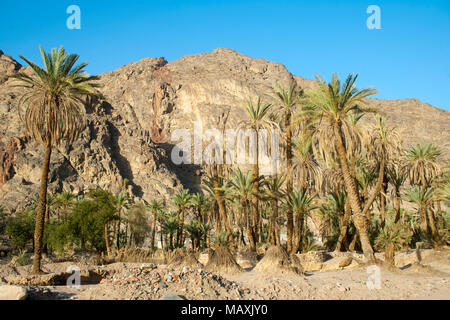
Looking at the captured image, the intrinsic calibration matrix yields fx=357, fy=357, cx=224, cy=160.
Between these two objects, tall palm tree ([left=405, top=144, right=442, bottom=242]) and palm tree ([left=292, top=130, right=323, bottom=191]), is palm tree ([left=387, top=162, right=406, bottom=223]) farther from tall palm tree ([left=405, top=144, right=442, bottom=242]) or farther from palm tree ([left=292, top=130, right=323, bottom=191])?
palm tree ([left=292, top=130, right=323, bottom=191])

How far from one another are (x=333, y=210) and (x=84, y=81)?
67.6ft

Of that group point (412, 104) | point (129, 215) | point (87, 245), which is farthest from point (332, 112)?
point (412, 104)

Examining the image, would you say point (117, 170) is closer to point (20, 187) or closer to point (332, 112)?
point (20, 187)

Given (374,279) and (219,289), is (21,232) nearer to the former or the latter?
(219,289)

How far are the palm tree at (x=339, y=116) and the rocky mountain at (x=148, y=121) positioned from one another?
37.3 meters

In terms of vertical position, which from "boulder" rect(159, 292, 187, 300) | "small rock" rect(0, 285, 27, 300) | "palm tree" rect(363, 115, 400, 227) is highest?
"palm tree" rect(363, 115, 400, 227)

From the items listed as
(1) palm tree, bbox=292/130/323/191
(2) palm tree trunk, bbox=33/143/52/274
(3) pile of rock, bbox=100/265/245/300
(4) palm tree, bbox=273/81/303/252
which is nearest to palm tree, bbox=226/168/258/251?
(4) palm tree, bbox=273/81/303/252

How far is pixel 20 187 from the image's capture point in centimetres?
7525

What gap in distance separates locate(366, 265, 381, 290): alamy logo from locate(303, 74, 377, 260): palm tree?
2335mm

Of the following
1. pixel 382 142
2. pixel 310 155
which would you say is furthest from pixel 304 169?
pixel 382 142

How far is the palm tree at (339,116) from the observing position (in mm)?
17984

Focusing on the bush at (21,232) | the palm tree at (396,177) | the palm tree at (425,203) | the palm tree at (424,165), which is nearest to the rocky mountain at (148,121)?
the bush at (21,232)

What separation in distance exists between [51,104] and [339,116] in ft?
48.3

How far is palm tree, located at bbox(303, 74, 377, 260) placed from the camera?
59.0 ft
